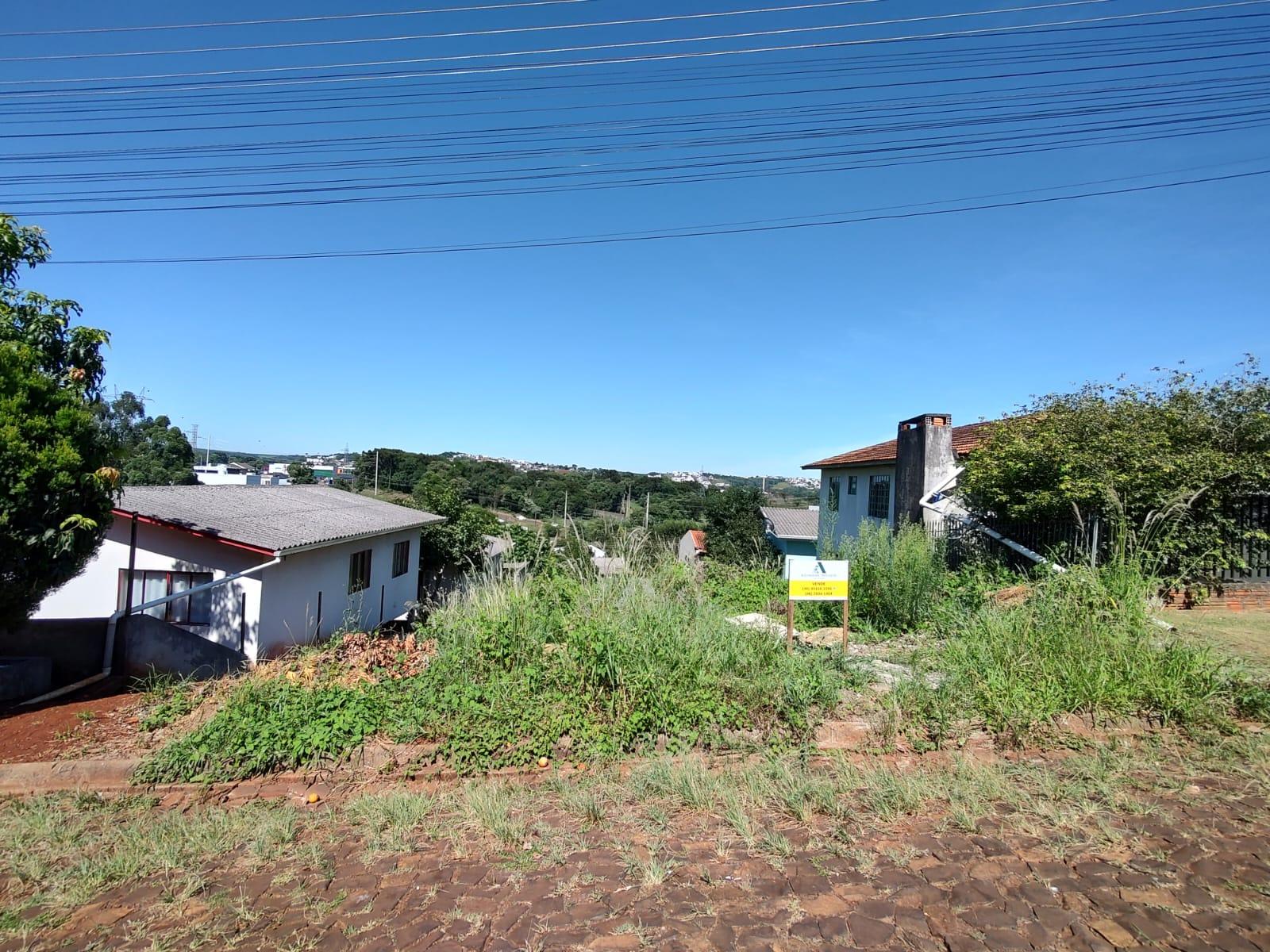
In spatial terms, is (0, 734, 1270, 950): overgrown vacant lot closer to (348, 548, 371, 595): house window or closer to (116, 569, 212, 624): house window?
(116, 569, 212, 624): house window

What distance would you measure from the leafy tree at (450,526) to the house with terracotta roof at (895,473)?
39.5 feet

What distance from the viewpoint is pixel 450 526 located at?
25641mm

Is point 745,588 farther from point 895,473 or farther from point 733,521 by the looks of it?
point 733,521

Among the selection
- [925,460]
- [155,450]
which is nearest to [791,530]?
[925,460]

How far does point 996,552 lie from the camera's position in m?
10.5

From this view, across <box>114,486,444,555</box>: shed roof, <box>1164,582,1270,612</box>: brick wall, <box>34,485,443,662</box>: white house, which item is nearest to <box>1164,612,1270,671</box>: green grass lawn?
<box>1164,582,1270,612</box>: brick wall

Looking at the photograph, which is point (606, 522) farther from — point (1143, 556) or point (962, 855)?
point (1143, 556)

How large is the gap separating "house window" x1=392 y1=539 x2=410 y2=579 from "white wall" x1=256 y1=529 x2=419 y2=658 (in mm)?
255

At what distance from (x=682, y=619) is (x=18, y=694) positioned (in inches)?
225

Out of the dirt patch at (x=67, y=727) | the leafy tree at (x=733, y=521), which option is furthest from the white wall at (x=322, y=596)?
the leafy tree at (x=733, y=521)

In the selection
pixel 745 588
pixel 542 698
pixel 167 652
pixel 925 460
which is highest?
pixel 925 460

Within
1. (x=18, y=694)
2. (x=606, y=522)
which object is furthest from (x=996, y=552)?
(x=18, y=694)

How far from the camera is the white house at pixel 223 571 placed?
1158 centimetres

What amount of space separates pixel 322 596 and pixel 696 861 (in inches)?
509
